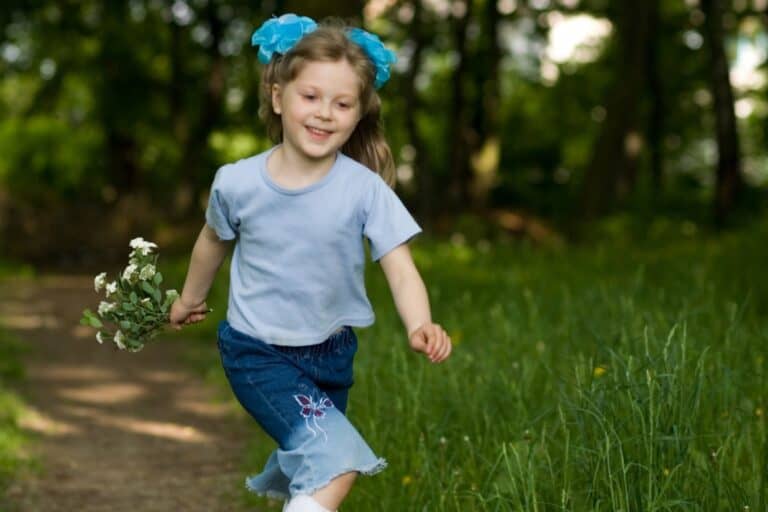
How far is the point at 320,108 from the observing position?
3.38 meters

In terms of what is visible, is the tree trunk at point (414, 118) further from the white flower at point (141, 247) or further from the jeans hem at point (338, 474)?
the jeans hem at point (338, 474)

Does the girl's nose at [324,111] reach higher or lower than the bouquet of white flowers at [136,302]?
higher

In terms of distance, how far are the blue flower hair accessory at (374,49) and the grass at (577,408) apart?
1.06 meters

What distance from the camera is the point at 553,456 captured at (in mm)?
4035

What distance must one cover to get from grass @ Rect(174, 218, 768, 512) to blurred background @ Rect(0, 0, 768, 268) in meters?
8.83

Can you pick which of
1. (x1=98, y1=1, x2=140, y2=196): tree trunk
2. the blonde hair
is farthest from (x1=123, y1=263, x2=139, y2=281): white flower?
(x1=98, y1=1, x2=140, y2=196): tree trunk

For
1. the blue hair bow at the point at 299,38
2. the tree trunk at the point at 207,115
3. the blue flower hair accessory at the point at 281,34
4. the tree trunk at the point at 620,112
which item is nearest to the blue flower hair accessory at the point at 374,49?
the blue hair bow at the point at 299,38

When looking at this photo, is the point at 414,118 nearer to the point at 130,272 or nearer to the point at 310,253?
the point at 130,272

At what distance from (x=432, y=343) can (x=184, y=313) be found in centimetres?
92

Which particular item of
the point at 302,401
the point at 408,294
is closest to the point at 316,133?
the point at 408,294

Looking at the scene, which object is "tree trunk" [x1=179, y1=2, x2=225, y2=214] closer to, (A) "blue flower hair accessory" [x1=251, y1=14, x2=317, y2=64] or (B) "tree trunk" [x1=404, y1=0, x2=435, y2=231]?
(B) "tree trunk" [x1=404, y1=0, x2=435, y2=231]

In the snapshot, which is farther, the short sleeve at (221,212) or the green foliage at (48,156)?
the green foliage at (48,156)

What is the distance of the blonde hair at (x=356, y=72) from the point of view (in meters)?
3.40

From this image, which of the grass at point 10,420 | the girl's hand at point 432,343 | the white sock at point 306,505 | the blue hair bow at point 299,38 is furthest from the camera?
the grass at point 10,420
